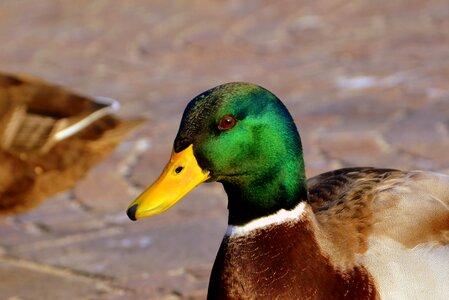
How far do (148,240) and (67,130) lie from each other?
641mm

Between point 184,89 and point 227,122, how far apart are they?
15.3ft

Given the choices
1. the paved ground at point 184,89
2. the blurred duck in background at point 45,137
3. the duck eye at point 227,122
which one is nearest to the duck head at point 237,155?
the duck eye at point 227,122

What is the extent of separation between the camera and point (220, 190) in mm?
5859

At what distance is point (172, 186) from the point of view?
320 cm

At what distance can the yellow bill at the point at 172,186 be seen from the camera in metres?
3.16

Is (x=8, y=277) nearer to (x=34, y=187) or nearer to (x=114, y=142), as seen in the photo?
(x=34, y=187)

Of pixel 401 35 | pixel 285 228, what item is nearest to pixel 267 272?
pixel 285 228

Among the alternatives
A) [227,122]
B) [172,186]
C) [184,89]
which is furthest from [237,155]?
[184,89]

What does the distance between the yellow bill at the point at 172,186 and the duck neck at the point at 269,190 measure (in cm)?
14

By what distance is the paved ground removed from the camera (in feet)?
16.6

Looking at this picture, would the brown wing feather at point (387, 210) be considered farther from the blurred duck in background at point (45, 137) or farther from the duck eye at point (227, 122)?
the blurred duck in background at point (45, 137)

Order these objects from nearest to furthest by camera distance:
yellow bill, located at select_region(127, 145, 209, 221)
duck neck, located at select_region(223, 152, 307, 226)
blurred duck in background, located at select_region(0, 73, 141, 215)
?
yellow bill, located at select_region(127, 145, 209, 221) → duck neck, located at select_region(223, 152, 307, 226) → blurred duck in background, located at select_region(0, 73, 141, 215)

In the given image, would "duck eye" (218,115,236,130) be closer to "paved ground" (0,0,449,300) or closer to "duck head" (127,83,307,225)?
"duck head" (127,83,307,225)

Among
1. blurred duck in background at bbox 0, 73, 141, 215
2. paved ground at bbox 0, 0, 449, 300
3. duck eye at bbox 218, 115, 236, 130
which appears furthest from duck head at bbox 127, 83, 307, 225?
blurred duck in background at bbox 0, 73, 141, 215
